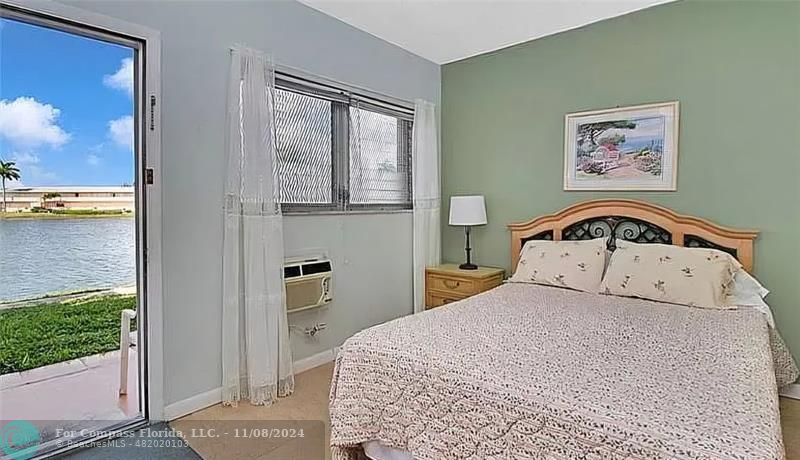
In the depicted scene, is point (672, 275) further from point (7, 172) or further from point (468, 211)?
point (7, 172)

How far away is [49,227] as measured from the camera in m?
2.38

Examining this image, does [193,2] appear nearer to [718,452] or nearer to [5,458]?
[5,458]

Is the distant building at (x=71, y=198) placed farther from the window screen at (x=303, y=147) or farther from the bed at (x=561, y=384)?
the bed at (x=561, y=384)

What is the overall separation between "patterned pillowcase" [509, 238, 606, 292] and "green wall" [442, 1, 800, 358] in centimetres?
46

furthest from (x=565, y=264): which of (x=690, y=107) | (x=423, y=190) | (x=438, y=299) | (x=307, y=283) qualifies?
(x=307, y=283)

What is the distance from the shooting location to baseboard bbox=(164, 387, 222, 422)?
2.56 metres

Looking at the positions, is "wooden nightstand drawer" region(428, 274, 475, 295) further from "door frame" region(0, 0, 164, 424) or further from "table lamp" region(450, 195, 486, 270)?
"door frame" region(0, 0, 164, 424)

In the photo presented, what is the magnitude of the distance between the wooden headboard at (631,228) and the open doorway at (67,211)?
2642mm

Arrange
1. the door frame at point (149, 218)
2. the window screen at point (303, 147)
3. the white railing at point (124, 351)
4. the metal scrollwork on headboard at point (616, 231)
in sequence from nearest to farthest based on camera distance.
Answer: the door frame at point (149, 218) → the white railing at point (124, 351) → the window screen at point (303, 147) → the metal scrollwork on headboard at point (616, 231)

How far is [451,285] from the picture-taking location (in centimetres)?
386

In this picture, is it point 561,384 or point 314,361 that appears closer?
point 561,384

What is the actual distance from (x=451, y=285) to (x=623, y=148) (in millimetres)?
1604

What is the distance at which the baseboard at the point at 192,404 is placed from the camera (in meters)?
2.56

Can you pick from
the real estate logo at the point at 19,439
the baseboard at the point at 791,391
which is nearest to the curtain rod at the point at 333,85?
the real estate logo at the point at 19,439
